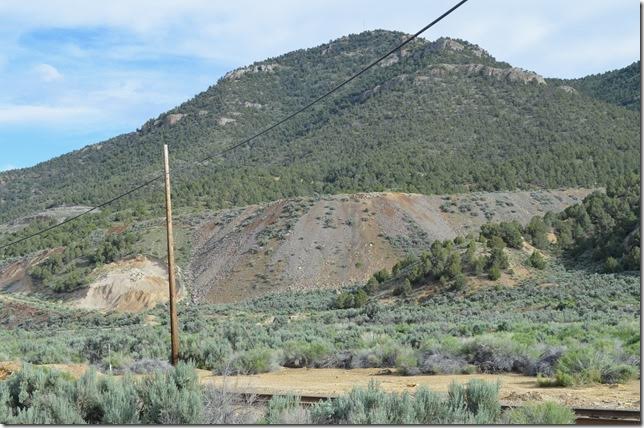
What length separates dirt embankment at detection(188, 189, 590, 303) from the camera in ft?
202

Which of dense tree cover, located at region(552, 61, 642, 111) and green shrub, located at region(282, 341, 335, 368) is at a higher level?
dense tree cover, located at region(552, 61, 642, 111)

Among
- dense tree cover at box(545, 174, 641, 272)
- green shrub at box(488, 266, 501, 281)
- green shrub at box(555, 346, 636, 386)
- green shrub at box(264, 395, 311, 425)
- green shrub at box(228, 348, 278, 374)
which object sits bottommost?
green shrub at box(228, 348, 278, 374)

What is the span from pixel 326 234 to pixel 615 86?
90.3 meters

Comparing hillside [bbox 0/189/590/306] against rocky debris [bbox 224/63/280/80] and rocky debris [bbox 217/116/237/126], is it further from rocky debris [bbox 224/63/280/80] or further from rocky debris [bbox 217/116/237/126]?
rocky debris [bbox 224/63/280/80]

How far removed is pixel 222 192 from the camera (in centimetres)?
9306

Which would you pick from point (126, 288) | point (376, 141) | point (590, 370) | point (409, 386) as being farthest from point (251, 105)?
point (590, 370)

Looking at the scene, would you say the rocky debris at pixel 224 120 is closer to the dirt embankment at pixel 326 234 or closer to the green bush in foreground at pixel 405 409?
the dirt embankment at pixel 326 234

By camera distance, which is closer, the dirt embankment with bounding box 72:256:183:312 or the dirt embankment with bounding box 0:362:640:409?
the dirt embankment with bounding box 0:362:640:409

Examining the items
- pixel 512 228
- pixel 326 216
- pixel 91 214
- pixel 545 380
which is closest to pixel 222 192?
pixel 91 214

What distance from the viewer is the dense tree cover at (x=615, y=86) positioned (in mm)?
124500

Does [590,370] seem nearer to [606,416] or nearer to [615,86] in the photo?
[606,416]

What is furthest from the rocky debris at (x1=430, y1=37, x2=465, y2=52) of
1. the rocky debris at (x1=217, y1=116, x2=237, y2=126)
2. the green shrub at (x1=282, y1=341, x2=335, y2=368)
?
the green shrub at (x1=282, y1=341, x2=335, y2=368)

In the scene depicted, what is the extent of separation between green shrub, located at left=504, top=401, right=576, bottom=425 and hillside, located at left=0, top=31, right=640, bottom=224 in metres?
74.9

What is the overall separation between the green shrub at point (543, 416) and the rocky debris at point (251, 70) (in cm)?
16579
